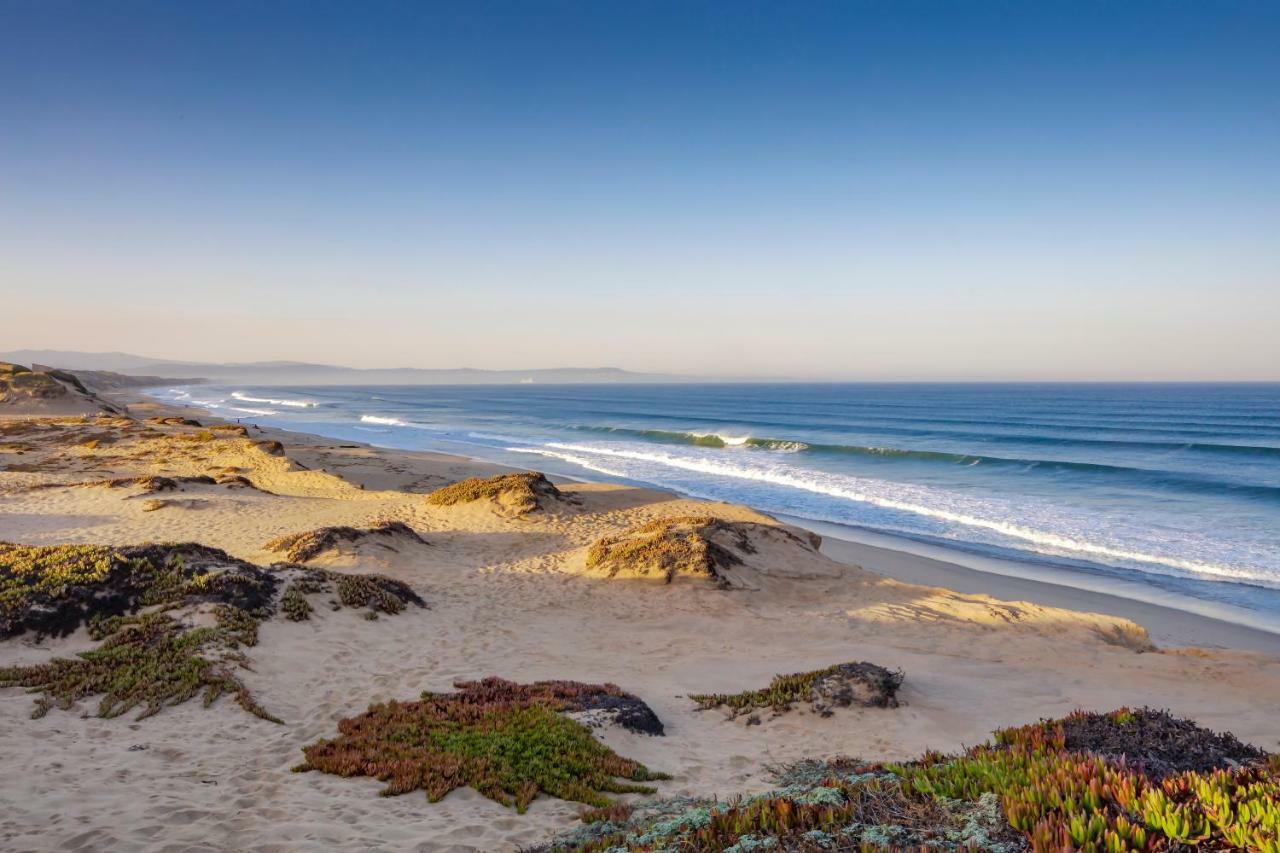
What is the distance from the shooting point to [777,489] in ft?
112

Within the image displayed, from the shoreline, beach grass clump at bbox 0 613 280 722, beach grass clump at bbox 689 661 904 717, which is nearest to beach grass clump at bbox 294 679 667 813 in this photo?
beach grass clump at bbox 0 613 280 722

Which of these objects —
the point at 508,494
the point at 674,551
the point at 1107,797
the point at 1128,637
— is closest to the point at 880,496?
the point at 674,551

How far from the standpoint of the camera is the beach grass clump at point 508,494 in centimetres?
2300

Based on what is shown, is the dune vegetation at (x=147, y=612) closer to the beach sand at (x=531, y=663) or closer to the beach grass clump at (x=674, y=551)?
the beach sand at (x=531, y=663)

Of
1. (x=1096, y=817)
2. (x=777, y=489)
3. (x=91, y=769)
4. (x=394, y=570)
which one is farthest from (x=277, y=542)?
(x=777, y=489)

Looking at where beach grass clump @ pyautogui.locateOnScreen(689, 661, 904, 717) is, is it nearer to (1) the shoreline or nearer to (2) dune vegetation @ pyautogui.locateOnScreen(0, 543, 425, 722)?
(2) dune vegetation @ pyautogui.locateOnScreen(0, 543, 425, 722)

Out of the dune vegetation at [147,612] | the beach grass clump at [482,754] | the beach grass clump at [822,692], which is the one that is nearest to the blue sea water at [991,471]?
the beach grass clump at [822,692]

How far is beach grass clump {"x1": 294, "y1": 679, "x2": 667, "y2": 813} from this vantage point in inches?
251

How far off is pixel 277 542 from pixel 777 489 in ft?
77.7

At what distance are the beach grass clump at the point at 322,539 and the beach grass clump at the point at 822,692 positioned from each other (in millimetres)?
10976

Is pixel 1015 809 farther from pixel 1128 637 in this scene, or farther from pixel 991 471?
pixel 991 471

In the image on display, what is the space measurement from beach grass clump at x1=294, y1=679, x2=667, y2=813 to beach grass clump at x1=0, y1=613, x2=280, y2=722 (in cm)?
157

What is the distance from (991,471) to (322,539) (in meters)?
35.2

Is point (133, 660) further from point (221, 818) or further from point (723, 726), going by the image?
point (723, 726)
